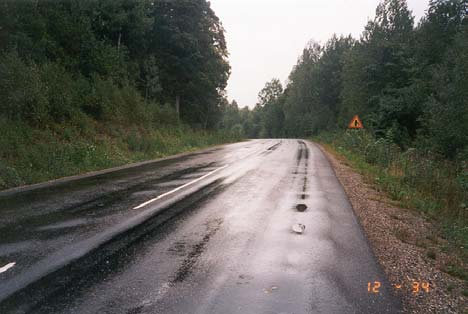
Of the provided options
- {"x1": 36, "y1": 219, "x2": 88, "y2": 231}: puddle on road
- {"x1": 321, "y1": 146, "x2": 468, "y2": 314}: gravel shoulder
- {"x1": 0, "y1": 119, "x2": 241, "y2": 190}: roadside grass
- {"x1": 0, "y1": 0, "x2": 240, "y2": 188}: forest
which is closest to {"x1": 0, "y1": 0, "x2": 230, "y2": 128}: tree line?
{"x1": 0, "y1": 0, "x2": 240, "y2": 188}: forest

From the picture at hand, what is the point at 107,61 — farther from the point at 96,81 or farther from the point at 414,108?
the point at 414,108

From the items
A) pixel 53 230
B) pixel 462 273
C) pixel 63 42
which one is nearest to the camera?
pixel 462 273

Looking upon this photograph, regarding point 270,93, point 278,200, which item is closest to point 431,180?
point 278,200

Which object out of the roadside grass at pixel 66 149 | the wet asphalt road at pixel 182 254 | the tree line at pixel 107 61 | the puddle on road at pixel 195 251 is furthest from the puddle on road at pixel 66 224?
the tree line at pixel 107 61

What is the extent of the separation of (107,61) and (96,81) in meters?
2.33

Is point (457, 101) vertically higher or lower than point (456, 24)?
lower

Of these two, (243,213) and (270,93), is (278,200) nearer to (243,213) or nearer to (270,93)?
(243,213)

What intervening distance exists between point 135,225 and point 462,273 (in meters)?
5.61

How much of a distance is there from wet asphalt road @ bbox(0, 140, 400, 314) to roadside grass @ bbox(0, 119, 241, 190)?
2703 millimetres

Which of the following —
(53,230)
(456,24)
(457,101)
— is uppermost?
(456,24)

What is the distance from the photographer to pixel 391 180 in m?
13.5

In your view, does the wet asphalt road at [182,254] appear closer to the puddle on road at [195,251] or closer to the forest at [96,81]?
the puddle on road at [195,251]

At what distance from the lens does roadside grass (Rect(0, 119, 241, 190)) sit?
12383 mm
